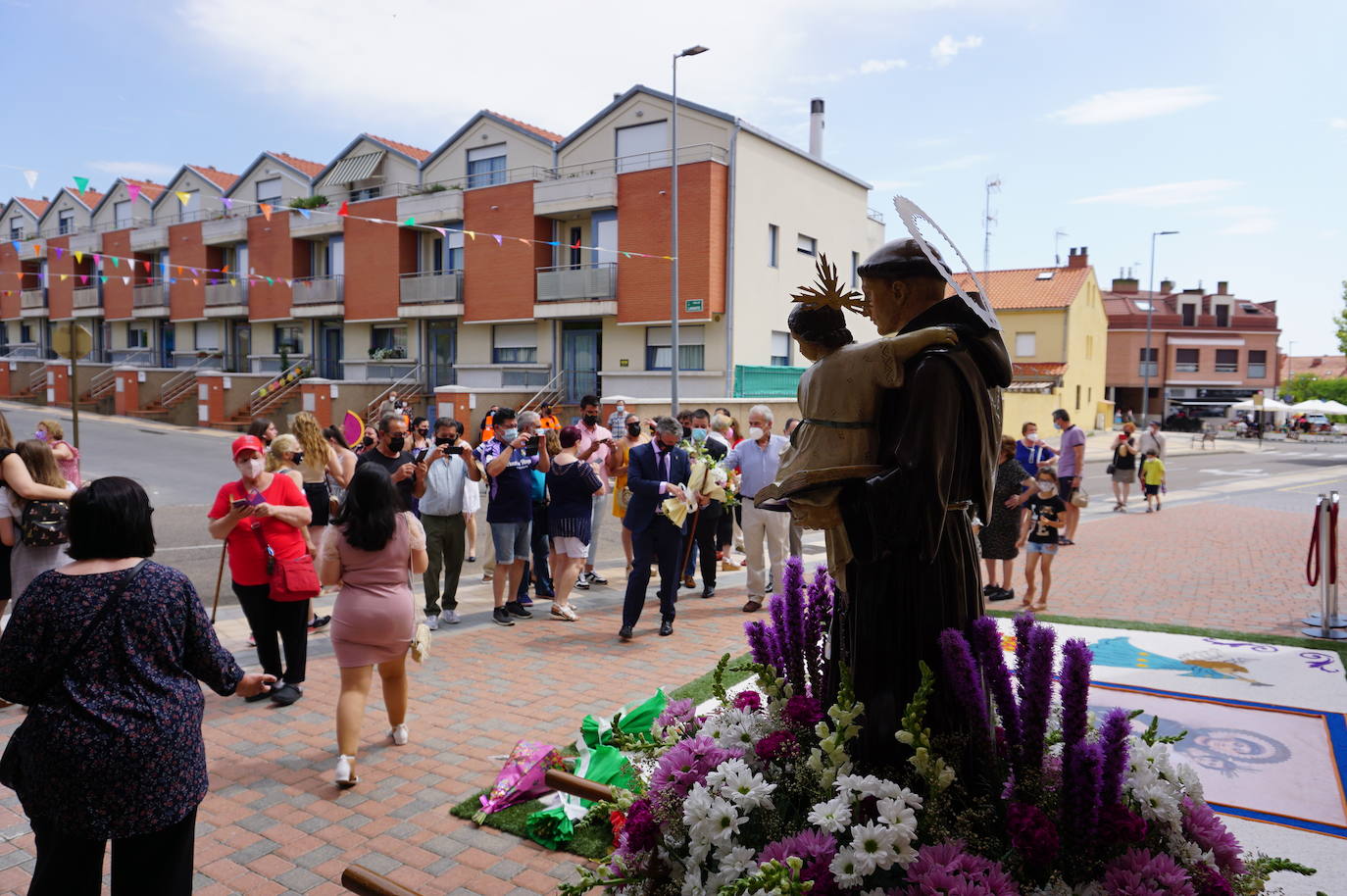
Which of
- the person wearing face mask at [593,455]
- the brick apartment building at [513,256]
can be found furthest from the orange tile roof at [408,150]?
the person wearing face mask at [593,455]

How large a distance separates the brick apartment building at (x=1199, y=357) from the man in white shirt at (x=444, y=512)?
59.0 metres

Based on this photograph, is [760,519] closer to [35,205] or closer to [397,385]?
[397,385]

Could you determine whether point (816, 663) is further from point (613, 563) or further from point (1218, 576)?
point (1218, 576)

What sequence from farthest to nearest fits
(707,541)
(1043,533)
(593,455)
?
(593,455) → (707,541) → (1043,533)

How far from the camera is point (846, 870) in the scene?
7.75 ft

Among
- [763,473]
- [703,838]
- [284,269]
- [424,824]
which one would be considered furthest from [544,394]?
[703,838]

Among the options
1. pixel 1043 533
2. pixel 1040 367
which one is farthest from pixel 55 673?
pixel 1040 367

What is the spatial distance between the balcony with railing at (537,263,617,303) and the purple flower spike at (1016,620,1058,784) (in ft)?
82.5

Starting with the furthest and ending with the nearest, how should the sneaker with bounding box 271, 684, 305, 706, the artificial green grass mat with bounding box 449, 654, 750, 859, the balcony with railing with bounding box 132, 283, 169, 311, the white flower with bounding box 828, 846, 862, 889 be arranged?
the balcony with railing with bounding box 132, 283, 169, 311 → the sneaker with bounding box 271, 684, 305, 706 → the artificial green grass mat with bounding box 449, 654, 750, 859 → the white flower with bounding box 828, 846, 862, 889

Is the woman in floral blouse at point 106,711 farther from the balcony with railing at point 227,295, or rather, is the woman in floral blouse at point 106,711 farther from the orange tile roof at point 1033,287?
the orange tile roof at point 1033,287

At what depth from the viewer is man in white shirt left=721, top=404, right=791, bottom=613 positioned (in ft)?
28.7

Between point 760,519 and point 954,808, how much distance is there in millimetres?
6187

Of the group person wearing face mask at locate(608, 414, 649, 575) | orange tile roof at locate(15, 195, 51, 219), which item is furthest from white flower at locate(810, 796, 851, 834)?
orange tile roof at locate(15, 195, 51, 219)

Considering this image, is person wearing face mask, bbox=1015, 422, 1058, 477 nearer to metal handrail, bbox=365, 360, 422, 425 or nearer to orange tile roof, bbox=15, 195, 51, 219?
metal handrail, bbox=365, 360, 422, 425
